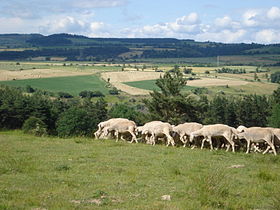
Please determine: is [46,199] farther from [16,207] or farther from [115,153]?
[115,153]

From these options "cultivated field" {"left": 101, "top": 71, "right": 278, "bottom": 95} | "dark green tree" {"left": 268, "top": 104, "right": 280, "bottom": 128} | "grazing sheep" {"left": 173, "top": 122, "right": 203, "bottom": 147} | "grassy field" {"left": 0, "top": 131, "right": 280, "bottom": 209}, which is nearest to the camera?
"grassy field" {"left": 0, "top": 131, "right": 280, "bottom": 209}

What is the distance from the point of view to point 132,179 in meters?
13.6

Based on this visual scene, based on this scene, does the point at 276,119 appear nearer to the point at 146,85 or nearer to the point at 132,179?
the point at 132,179

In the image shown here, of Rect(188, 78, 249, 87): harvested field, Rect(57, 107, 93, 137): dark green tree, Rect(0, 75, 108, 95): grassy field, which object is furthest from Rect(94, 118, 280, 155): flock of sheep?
Rect(188, 78, 249, 87): harvested field

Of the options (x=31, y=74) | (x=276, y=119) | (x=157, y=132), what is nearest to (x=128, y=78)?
(x=31, y=74)

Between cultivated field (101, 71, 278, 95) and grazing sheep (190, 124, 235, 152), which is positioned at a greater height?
grazing sheep (190, 124, 235, 152)

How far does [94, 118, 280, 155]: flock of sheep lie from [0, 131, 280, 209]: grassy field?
2.85m

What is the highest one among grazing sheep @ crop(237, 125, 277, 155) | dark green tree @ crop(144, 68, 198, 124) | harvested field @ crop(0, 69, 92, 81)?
grazing sheep @ crop(237, 125, 277, 155)

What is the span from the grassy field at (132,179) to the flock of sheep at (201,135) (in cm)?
285

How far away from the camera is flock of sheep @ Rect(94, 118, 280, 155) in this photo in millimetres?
22906

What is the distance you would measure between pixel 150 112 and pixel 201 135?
25476 mm

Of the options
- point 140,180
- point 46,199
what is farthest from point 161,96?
point 46,199

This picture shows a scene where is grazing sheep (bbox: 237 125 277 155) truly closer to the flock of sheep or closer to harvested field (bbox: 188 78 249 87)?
the flock of sheep

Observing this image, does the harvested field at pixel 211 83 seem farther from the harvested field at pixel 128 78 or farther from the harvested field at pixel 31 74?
the harvested field at pixel 31 74
